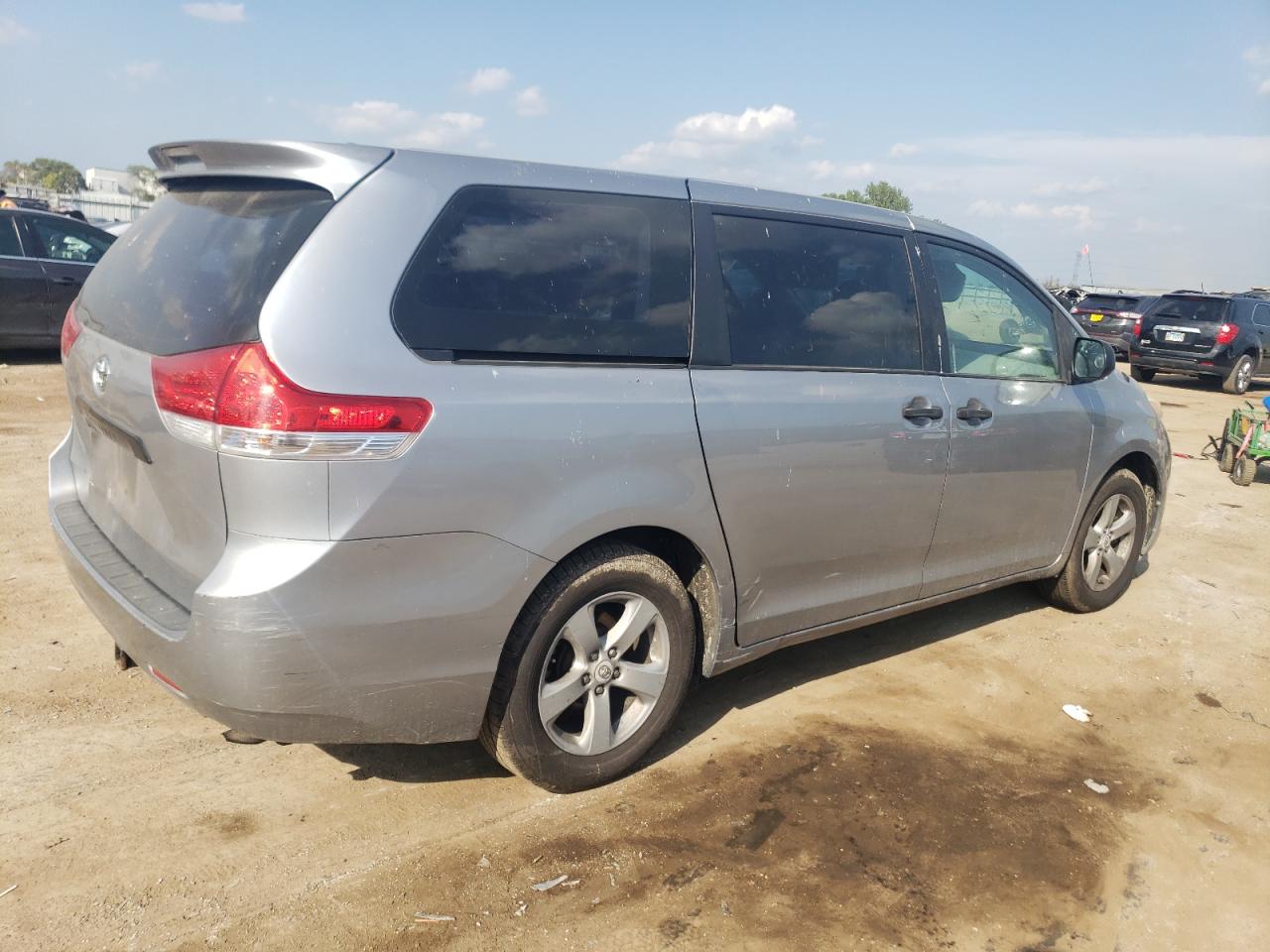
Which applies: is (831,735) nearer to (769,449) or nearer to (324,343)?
(769,449)

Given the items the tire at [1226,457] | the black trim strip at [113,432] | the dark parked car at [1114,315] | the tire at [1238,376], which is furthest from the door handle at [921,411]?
the dark parked car at [1114,315]

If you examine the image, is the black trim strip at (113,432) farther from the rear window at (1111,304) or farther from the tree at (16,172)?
the tree at (16,172)

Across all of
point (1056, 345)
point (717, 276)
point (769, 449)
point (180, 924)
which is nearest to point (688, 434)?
point (769, 449)

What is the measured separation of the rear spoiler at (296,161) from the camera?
107 inches

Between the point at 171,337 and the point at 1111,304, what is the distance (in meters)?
22.5

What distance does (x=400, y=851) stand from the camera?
9.53ft

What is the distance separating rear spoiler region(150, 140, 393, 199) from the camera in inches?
107

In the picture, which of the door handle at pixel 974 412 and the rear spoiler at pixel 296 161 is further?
the door handle at pixel 974 412

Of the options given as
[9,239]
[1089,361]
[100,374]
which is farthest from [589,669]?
[9,239]

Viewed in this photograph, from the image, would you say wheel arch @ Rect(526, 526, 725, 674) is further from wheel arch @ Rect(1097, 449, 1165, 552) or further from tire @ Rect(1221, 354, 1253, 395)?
tire @ Rect(1221, 354, 1253, 395)

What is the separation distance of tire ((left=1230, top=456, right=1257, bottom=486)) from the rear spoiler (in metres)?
8.93

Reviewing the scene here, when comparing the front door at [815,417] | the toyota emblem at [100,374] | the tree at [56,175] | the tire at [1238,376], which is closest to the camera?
the toyota emblem at [100,374]

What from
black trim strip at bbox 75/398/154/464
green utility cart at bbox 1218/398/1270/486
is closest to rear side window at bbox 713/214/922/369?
black trim strip at bbox 75/398/154/464

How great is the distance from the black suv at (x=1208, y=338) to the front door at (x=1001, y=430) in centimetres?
1525
